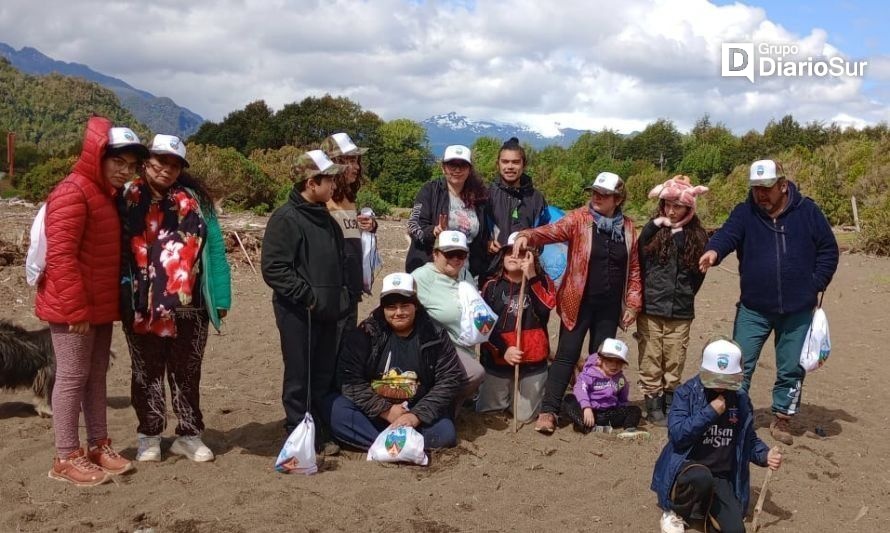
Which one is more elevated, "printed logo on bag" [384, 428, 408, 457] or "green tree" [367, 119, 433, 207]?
"green tree" [367, 119, 433, 207]

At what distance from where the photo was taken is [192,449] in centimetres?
443

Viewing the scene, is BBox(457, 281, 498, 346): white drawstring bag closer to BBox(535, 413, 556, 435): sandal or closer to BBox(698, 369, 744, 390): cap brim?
BBox(535, 413, 556, 435): sandal

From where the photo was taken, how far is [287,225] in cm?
437

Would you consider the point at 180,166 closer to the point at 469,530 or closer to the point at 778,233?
the point at 469,530

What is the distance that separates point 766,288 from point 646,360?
94 centimetres

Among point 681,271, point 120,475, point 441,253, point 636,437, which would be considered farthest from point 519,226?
point 120,475

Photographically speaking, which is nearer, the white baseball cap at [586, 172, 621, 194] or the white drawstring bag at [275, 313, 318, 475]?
the white drawstring bag at [275, 313, 318, 475]

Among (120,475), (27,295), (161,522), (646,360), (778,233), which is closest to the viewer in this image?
(161,522)

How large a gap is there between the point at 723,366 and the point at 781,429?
6.50ft

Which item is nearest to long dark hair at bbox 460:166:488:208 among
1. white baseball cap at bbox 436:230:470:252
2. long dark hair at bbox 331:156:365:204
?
white baseball cap at bbox 436:230:470:252

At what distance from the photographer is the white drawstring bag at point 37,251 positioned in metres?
3.70

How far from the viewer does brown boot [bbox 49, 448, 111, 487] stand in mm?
3963

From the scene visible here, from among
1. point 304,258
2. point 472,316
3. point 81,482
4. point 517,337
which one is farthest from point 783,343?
point 81,482

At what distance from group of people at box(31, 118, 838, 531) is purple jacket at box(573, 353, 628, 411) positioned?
2cm
